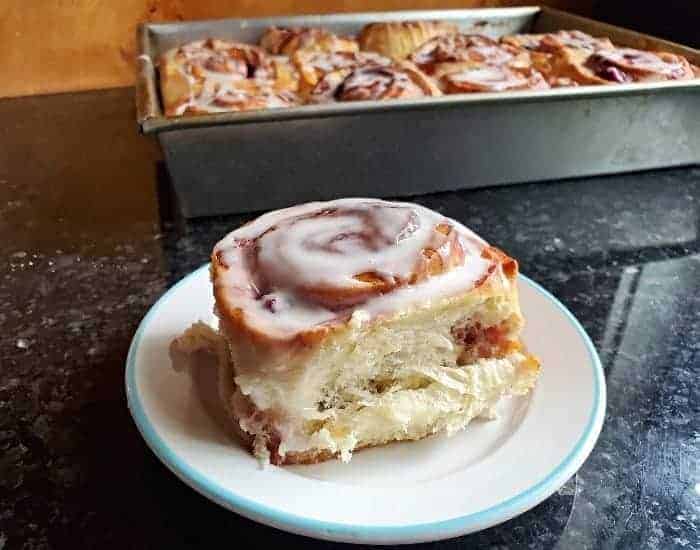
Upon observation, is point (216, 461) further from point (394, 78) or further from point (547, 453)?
point (394, 78)

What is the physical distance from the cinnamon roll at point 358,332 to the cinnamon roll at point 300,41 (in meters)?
0.80

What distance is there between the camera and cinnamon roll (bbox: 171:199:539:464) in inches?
22.4

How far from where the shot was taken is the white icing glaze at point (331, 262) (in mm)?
579

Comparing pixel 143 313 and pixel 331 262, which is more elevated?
pixel 331 262

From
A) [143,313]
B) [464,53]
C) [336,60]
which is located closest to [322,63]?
[336,60]

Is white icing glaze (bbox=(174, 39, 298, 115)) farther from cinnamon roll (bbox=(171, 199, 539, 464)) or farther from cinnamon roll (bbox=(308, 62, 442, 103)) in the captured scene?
cinnamon roll (bbox=(171, 199, 539, 464))

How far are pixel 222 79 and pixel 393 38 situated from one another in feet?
1.33

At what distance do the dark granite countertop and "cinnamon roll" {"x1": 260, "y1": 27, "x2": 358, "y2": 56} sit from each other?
1.00 feet

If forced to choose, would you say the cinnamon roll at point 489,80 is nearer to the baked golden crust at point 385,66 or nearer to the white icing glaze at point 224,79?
the baked golden crust at point 385,66

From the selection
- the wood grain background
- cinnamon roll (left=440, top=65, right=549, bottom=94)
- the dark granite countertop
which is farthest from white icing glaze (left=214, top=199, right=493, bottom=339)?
the wood grain background

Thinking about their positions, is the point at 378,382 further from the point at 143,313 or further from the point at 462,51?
the point at 462,51

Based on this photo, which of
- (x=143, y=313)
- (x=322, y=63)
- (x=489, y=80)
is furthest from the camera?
(x=322, y=63)

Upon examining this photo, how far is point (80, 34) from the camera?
4.72ft

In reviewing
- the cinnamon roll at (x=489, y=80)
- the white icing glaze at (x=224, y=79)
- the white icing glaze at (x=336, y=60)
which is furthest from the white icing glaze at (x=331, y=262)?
the white icing glaze at (x=336, y=60)
